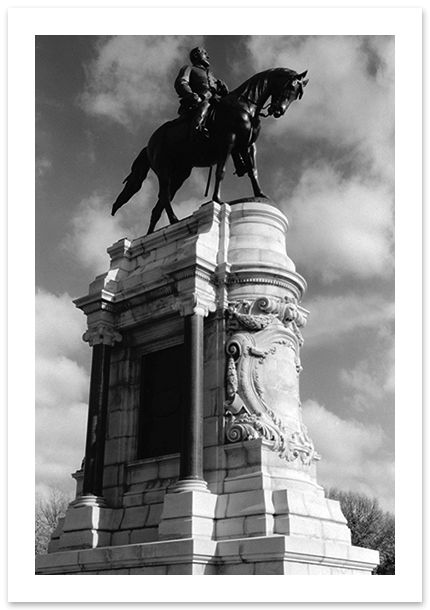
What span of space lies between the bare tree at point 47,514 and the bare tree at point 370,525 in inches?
602

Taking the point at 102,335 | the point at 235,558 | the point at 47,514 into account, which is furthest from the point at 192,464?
the point at 47,514

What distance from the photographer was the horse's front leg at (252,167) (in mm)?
17859

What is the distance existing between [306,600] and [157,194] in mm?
11910

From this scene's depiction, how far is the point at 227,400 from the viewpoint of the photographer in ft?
48.4

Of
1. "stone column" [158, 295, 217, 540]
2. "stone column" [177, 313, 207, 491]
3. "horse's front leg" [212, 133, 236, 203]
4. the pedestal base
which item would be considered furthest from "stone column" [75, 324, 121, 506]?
"horse's front leg" [212, 133, 236, 203]

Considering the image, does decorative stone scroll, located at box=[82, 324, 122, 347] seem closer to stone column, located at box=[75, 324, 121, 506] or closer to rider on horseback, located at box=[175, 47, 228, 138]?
stone column, located at box=[75, 324, 121, 506]

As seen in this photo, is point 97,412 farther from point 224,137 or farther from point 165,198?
point 224,137

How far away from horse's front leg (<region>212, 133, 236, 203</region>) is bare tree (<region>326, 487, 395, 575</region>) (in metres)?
25.5

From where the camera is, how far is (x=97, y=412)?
16188 millimetres

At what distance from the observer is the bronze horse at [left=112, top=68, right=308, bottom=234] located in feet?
56.0

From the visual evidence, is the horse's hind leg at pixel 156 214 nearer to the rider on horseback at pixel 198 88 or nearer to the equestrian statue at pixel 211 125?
the equestrian statue at pixel 211 125
